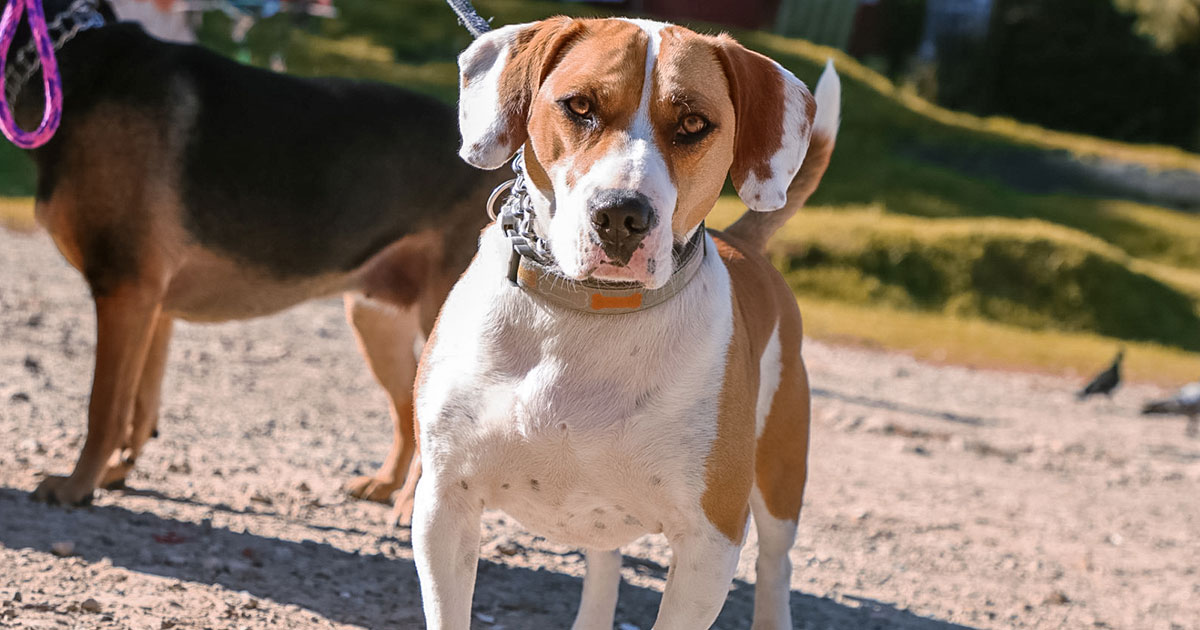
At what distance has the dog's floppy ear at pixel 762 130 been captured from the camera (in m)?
2.69

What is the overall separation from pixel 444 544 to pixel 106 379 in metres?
2.19

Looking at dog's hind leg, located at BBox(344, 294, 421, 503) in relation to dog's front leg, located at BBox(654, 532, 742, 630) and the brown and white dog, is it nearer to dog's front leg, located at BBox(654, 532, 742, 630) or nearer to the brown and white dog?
the brown and white dog

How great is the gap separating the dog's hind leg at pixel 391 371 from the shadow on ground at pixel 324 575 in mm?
547

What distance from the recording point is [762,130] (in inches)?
106

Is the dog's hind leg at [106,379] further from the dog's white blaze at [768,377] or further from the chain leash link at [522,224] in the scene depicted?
the dog's white blaze at [768,377]

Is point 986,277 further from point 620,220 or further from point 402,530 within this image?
point 620,220

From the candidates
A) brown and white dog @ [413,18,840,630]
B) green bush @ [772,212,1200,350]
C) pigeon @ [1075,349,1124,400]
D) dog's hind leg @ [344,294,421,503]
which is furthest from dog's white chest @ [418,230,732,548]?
green bush @ [772,212,1200,350]

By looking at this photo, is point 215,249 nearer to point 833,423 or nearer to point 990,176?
point 833,423

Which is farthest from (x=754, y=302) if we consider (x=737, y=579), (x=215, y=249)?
(x=215, y=249)

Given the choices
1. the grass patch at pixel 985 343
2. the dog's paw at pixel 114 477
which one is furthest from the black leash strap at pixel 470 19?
the grass patch at pixel 985 343

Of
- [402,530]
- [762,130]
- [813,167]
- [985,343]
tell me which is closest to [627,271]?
[762,130]

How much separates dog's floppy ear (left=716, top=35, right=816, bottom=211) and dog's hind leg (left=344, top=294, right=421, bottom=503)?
8.44ft

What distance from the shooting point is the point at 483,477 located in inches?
106

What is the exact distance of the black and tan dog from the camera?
4.44 metres
